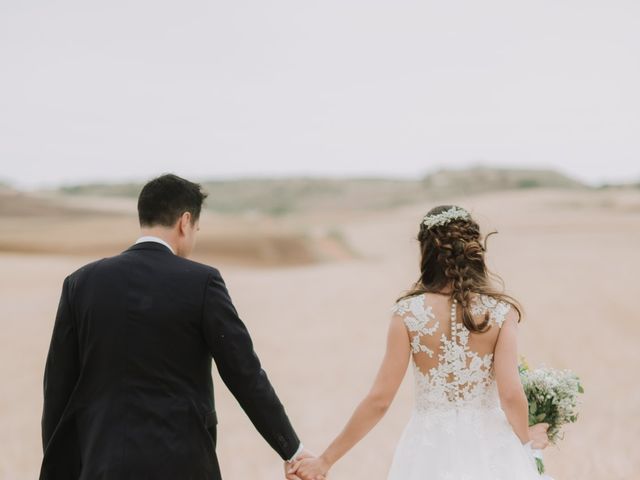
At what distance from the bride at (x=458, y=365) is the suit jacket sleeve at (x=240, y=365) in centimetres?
47

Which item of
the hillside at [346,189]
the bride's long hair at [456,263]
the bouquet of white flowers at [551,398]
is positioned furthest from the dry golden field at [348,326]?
the hillside at [346,189]

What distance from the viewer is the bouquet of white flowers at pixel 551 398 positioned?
12.8 ft

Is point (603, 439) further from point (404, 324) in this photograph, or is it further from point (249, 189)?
point (249, 189)

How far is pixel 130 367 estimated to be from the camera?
3307 mm

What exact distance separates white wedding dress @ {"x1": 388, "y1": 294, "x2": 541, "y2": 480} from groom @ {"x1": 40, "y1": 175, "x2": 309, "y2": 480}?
778 millimetres

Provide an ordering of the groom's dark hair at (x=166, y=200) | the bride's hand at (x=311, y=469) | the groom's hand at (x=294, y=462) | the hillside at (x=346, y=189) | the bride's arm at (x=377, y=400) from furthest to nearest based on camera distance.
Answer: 1. the hillside at (x=346, y=189)
2. the bride's hand at (x=311, y=469)
3. the groom's hand at (x=294, y=462)
4. the bride's arm at (x=377, y=400)
5. the groom's dark hair at (x=166, y=200)

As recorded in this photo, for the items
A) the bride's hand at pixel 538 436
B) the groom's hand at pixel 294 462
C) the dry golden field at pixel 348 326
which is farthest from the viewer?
the dry golden field at pixel 348 326

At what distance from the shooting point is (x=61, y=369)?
343cm

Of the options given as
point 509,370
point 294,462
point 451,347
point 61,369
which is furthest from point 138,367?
point 509,370

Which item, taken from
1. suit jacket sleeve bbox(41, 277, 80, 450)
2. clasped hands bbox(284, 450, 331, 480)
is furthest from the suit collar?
clasped hands bbox(284, 450, 331, 480)

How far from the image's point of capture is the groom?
3.29 metres

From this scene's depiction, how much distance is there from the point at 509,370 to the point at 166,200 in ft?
5.35

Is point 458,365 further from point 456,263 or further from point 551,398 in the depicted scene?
point 551,398

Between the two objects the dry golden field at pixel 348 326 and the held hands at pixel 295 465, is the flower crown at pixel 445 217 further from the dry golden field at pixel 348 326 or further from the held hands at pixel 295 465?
the dry golden field at pixel 348 326
